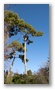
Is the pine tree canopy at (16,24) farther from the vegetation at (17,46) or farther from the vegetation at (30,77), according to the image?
the vegetation at (30,77)

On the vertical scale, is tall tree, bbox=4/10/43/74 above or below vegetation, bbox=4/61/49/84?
above

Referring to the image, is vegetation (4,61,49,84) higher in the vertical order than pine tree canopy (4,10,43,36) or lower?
lower

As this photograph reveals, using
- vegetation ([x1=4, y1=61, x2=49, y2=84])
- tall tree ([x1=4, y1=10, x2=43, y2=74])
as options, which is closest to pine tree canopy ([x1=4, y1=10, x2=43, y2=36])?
tall tree ([x1=4, y1=10, x2=43, y2=74])

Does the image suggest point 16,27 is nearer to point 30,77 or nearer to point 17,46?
point 17,46

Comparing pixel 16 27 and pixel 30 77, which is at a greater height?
pixel 16 27

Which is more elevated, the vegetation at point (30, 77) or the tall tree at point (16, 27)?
the tall tree at point (16, 27)

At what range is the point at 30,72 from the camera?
172 cm

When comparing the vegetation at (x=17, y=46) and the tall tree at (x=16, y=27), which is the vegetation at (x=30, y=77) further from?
the tall tree at (x=16, y=27)

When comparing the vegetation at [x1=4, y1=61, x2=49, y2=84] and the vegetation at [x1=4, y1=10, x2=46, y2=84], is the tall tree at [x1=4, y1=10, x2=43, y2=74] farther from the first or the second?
the vegetation at [x1=4, y1=61, x2=49, y2=84]

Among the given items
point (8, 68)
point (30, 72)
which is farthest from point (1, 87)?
point (30, 72)

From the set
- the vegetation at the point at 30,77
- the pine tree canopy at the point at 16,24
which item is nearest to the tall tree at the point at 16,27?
the pine tree canopy at the point at 16,24

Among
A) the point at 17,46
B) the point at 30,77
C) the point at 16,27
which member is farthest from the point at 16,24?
the point at 30,77

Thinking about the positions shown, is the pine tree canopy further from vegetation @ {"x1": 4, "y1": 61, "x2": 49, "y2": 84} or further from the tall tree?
vegetation @ {"x1": 4, "y1": 61, "x2": 49, "y2": 84}

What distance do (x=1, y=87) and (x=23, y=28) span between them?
576 mm
